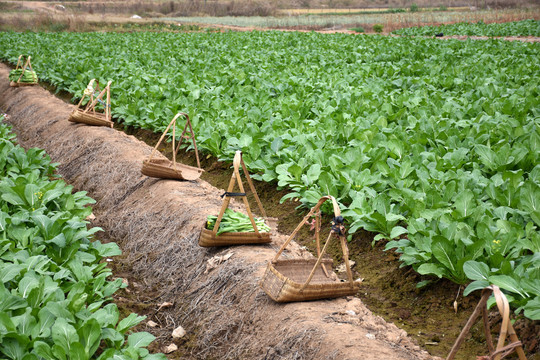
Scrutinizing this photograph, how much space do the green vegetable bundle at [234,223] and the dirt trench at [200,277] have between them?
192 millimetres

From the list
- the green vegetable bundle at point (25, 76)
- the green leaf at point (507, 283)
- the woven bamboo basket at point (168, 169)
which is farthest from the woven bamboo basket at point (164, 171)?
the green vegetable bundle at point (25, 76)

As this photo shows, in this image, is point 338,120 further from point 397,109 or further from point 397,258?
point 397,258

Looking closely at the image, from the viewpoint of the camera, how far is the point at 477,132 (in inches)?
256

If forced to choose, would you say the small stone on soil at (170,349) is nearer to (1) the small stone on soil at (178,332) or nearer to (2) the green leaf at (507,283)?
(1) the small stone on soil at (178,332)

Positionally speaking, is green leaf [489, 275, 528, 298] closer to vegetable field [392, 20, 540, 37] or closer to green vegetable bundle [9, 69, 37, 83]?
green vegetable bundle [9, 69, 37, 83]

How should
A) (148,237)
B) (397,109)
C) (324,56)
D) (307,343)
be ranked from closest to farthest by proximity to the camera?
1. (307,343)
2. (148,237)
3. (397,109)
4. (324,56)

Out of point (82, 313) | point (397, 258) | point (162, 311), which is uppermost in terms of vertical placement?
point (82, 313)

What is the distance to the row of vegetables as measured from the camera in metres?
2.82

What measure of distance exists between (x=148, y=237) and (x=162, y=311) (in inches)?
48.4

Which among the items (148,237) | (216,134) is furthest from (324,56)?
(148,237)

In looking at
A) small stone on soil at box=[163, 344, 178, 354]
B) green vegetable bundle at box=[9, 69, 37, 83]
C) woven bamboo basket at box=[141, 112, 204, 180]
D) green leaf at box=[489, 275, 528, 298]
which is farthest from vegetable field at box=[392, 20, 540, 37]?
small stone on soil at box=[163, 344, 178, 354]

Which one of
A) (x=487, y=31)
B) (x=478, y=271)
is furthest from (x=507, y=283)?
(x=487, y=31)

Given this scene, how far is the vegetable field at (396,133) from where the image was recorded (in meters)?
3.92

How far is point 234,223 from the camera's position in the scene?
475cm
